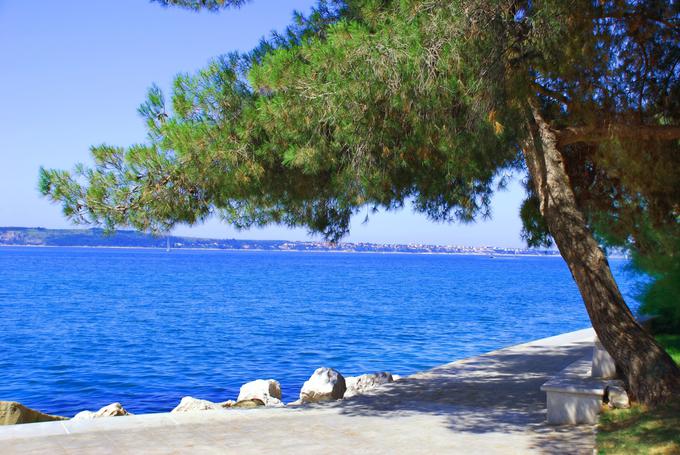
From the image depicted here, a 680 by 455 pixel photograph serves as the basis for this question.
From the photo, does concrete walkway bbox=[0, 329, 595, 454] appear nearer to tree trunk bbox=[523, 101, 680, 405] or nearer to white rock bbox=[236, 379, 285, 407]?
tree trunk bbox=[523, 101, 680, 405]

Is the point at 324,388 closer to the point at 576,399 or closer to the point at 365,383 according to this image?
the point at 365,383

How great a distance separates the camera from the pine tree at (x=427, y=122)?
617 centimetres

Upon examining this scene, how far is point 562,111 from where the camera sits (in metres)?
8.22

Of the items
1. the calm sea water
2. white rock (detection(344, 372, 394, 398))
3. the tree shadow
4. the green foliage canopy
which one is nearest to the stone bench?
the tree shadow

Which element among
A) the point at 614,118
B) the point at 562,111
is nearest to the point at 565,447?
the point at 614,118

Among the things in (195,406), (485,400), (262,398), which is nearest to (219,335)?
(262,398)

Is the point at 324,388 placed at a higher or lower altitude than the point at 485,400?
lower

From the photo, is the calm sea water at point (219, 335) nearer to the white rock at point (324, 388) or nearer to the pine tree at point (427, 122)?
the white rock at point (324, 388)

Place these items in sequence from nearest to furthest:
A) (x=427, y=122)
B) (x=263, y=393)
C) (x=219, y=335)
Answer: (x=427, y=122), (x=263, y=393), (x=219, y=335)

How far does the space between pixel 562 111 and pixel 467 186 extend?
5.62 feet

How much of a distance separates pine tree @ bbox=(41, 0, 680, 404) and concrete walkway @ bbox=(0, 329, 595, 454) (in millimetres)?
1360

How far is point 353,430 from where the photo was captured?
287 inches

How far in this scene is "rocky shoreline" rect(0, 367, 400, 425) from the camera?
31.0 ft

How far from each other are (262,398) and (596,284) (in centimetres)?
662
